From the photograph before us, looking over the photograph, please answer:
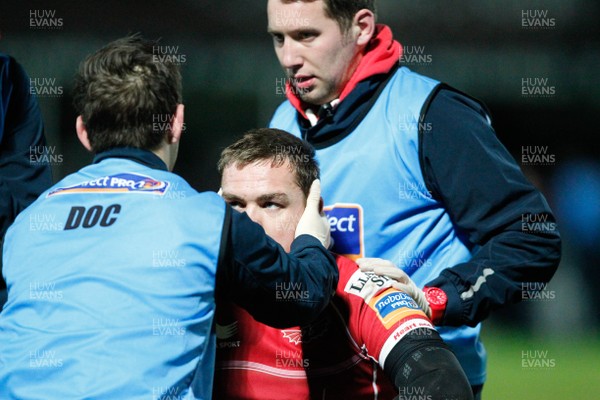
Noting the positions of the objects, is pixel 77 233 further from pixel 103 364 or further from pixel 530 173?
pixel 530 173

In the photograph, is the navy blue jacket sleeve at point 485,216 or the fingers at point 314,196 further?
the navy blue jacket sleeve at point 485,216

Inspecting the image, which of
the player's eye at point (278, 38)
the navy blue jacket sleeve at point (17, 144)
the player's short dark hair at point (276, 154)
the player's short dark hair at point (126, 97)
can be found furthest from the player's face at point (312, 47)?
the navy blue jacket sleeve at point (17, 144)

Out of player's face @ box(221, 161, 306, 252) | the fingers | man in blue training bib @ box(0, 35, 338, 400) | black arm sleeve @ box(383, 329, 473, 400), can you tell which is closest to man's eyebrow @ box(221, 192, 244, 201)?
player's face @ box(221, 161, 306, 252)

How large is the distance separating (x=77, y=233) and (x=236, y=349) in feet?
1.97

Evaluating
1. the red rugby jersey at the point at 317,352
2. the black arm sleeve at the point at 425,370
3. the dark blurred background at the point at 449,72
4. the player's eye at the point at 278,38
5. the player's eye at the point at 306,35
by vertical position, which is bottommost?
the dark blurred background at the point at 449,72

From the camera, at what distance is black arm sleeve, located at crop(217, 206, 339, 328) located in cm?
212

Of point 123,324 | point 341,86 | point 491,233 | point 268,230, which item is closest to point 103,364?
point 123,324

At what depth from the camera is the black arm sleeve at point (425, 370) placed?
2.12m

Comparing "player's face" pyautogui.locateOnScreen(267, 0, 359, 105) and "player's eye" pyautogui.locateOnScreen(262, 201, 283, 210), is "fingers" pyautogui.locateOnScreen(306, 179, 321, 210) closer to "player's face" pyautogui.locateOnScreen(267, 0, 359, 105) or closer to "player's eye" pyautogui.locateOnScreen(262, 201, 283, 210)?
"player's eye" pyautogui.locateOnScreen(262, 201, 283, 210)

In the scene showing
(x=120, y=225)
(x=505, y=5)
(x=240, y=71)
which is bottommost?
(x=240, y=71)

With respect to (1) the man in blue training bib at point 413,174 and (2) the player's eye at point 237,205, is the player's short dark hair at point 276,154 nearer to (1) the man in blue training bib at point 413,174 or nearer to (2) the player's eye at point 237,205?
(2) the player's eye at point 237,205

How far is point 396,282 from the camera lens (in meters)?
2.52

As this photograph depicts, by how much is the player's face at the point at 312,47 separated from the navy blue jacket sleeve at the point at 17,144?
3.02 feet

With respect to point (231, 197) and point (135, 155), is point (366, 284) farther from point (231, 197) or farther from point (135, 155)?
point (135, 155)
